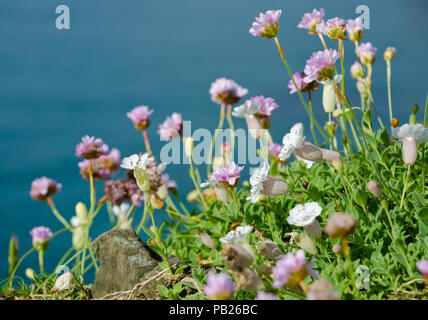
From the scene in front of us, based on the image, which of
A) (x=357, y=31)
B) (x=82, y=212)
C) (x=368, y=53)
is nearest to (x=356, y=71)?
(x=368, y=53)

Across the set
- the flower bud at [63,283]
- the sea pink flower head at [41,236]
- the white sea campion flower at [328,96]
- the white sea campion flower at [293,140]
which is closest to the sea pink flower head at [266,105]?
the white sea campion flower at [328,96]

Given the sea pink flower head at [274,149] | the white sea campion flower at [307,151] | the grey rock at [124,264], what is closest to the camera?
the white sea campion flower at [307,151]

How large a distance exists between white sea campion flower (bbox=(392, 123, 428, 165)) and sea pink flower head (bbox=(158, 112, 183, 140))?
1033mm

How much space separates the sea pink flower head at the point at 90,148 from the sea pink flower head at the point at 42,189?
0.42m

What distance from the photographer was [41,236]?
204cm

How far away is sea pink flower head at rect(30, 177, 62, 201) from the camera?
2156mm

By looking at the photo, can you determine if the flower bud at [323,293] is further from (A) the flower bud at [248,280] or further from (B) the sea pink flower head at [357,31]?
(B) the sea pink flower head at [357,31]

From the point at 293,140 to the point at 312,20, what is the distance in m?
0.59

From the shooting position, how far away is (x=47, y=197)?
7.14 ft

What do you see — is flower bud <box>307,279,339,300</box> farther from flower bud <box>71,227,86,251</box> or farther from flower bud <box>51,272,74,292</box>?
flower bud <box>71,227,86,251</box>

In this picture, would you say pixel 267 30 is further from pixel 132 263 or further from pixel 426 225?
pixel 132 263

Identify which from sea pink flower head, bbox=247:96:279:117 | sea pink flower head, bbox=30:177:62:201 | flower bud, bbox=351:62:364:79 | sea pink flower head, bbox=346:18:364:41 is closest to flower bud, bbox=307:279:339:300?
sea pink flower head, bbox=247:96:279:117

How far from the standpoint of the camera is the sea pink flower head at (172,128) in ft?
6.73

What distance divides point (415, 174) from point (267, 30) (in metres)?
0.79
